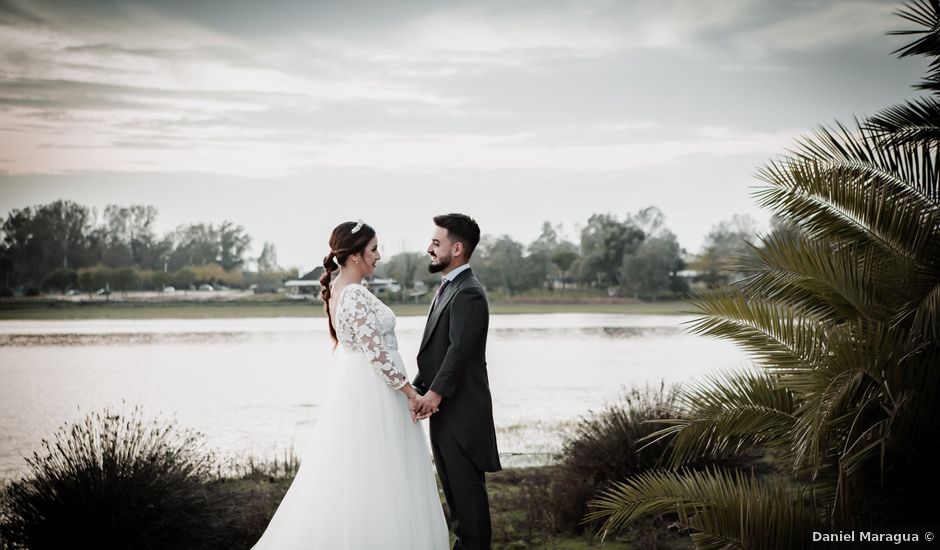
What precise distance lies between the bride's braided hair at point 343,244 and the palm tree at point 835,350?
2329 millimetres

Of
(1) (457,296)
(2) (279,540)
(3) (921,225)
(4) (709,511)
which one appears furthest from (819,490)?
(2) (279,540)

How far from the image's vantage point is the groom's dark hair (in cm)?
557

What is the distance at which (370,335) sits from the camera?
17.7ft

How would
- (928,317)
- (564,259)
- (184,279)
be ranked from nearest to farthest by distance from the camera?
(928,317) → (184,279) → (564,259)

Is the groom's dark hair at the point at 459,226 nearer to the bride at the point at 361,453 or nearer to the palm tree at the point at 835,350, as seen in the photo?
the bride at the point at 361,453

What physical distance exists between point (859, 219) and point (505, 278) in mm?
59797

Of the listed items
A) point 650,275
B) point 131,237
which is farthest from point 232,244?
point 650,275

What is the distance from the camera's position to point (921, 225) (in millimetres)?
5453

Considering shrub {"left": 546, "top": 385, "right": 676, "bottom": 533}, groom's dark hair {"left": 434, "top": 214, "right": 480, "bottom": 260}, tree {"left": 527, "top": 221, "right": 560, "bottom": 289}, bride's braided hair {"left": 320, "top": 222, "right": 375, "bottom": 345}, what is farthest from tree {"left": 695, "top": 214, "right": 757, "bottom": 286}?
bride's braided hair {"left": 320, "top": 222, "right": 375, "bottom": 345}

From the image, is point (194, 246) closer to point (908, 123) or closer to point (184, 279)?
point (184, 279)

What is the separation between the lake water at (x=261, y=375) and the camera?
14312 mm

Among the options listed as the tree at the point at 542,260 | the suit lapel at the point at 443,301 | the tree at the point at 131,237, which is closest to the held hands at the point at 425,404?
the suit lapel at the point at 443,301

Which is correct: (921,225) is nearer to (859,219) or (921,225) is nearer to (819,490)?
(859,219)

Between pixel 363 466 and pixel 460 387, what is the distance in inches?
32.3
